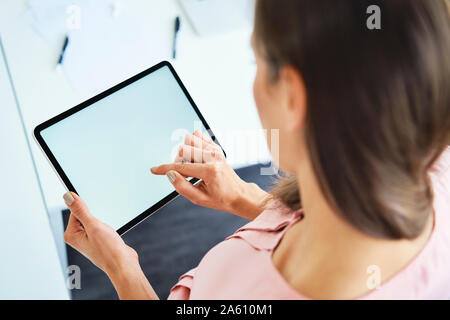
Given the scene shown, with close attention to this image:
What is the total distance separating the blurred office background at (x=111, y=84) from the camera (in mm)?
829

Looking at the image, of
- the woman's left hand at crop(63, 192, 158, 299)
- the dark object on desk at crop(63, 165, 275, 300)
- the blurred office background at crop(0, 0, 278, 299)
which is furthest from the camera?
the dark object on desk at crop(63, 165, 275, 300)

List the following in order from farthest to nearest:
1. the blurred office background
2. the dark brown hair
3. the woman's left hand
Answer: the blurred office background
the woman's left hand
the dark brown hair

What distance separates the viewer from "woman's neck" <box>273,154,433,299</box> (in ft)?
1.22

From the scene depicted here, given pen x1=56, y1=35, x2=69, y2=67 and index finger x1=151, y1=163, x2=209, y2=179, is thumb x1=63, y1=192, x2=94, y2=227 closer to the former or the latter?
index finger x1=151, y1=163, x2=209, y2=179

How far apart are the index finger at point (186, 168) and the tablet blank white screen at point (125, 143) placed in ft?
0.08

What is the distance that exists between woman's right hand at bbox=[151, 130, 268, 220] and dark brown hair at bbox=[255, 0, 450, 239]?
309 mm

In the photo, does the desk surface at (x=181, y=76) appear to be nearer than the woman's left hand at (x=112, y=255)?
A: No

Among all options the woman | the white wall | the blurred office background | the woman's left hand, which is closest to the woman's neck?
the woman

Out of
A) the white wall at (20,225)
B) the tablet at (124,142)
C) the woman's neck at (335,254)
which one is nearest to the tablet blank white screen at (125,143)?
the tablet at (124,142)

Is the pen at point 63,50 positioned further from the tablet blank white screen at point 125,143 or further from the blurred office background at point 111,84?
the tablet blank white screen at point 125,143

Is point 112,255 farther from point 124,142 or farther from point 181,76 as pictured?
point 181,76

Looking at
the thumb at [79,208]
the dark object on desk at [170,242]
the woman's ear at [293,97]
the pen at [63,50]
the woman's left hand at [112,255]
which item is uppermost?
the pen at [63,50]

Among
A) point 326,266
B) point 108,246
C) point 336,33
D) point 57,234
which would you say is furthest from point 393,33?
point 57,234

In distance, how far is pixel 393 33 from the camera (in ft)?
1.04
